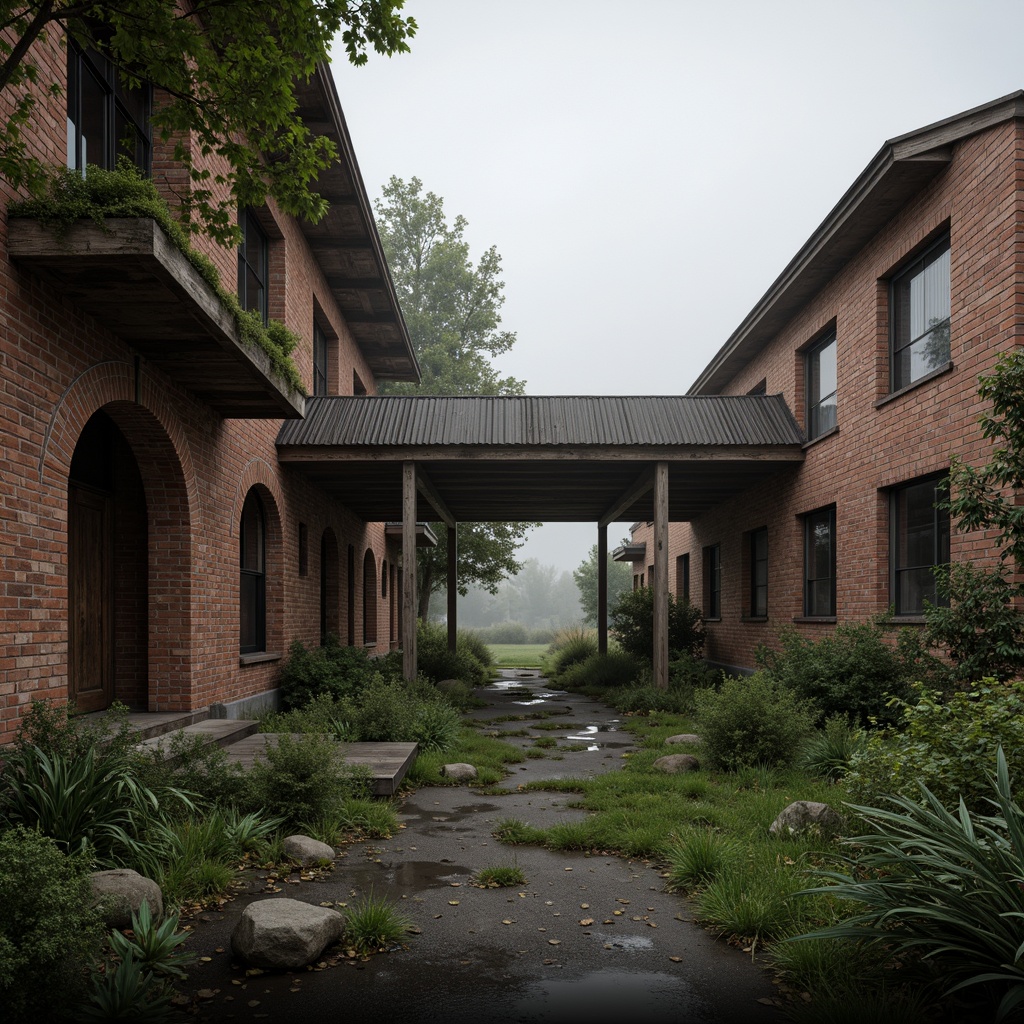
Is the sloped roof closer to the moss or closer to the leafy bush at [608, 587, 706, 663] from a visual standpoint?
the leafy bush at [608, 587, 706, 663]

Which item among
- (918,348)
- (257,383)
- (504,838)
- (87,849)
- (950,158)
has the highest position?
(950,158)

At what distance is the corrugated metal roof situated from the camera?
41.4ft

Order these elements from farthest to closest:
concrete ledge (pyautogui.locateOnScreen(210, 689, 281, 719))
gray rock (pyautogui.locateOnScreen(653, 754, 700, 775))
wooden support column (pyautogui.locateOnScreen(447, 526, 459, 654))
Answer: wooden support column (pyautogui.locateOnScreen(447, 526, 459, 654)), concrete ledge (pyautogui.locateOnScreen(210, 689, 281, 719)), gray rock (pyautogui.locateOnScreen(653, 754, 700, 775))

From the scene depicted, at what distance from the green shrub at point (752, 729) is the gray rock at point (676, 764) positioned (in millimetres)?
203

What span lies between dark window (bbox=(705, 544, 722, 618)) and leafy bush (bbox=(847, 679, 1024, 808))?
13800mm

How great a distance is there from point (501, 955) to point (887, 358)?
30.2 ft

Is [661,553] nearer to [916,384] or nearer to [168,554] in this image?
[916,384]

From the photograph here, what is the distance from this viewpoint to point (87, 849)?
453cm

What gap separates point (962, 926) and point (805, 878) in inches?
55.5

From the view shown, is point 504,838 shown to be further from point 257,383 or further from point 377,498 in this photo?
point 377,498

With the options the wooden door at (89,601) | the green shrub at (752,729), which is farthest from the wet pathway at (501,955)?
the wooden door at (89,601)

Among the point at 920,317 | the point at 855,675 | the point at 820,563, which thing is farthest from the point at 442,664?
the point at 920,317

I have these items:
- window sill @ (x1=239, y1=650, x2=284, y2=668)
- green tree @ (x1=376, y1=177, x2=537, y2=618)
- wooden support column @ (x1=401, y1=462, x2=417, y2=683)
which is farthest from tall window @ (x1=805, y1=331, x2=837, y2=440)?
green tree @ (x1=376, y1=177, x2=537, y2=618)

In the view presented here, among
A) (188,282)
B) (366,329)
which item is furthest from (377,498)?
(188,282)
